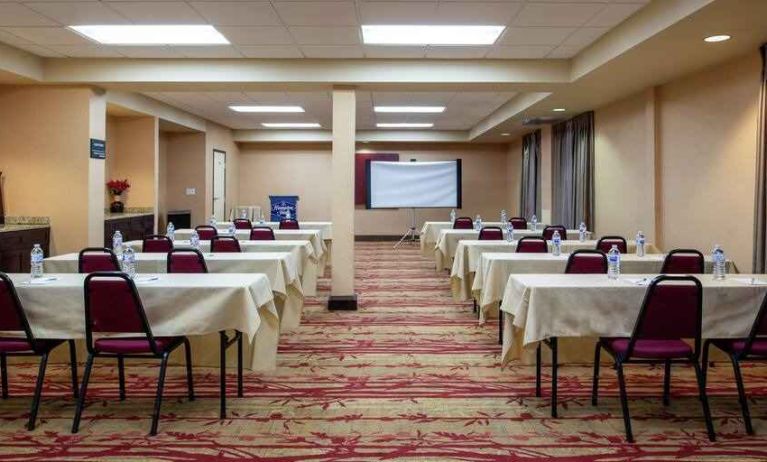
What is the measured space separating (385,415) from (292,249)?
3074 mm

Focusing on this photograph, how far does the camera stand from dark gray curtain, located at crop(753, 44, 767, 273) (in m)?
5.33

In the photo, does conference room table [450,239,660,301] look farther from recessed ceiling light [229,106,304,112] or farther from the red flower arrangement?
the red flower arrangement

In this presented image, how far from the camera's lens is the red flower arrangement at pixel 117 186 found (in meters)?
9.91

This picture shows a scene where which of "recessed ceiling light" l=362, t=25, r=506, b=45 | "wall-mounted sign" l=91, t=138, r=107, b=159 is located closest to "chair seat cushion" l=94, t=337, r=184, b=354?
"recessed ceiling light" l=362, t=25, r=506, b=45

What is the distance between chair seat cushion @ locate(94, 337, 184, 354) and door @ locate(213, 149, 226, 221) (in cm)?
1076

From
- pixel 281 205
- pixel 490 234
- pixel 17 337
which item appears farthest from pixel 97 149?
pixel 281 205

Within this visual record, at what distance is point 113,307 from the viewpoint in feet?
10.2

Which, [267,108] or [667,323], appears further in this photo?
[267,108]

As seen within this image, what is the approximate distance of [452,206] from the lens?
1509cm

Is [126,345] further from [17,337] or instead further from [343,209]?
[343,209]

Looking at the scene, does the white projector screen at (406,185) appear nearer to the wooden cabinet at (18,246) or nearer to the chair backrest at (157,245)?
the wooden cabinet at (18,246)

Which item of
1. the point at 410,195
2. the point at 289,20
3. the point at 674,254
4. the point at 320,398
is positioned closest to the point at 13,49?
the point at 289,20

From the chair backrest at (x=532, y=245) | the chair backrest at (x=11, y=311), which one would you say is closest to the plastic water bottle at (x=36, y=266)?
the chair backrest at (x=11, y=311)

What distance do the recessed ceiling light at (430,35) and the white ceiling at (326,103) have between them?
2874mm
